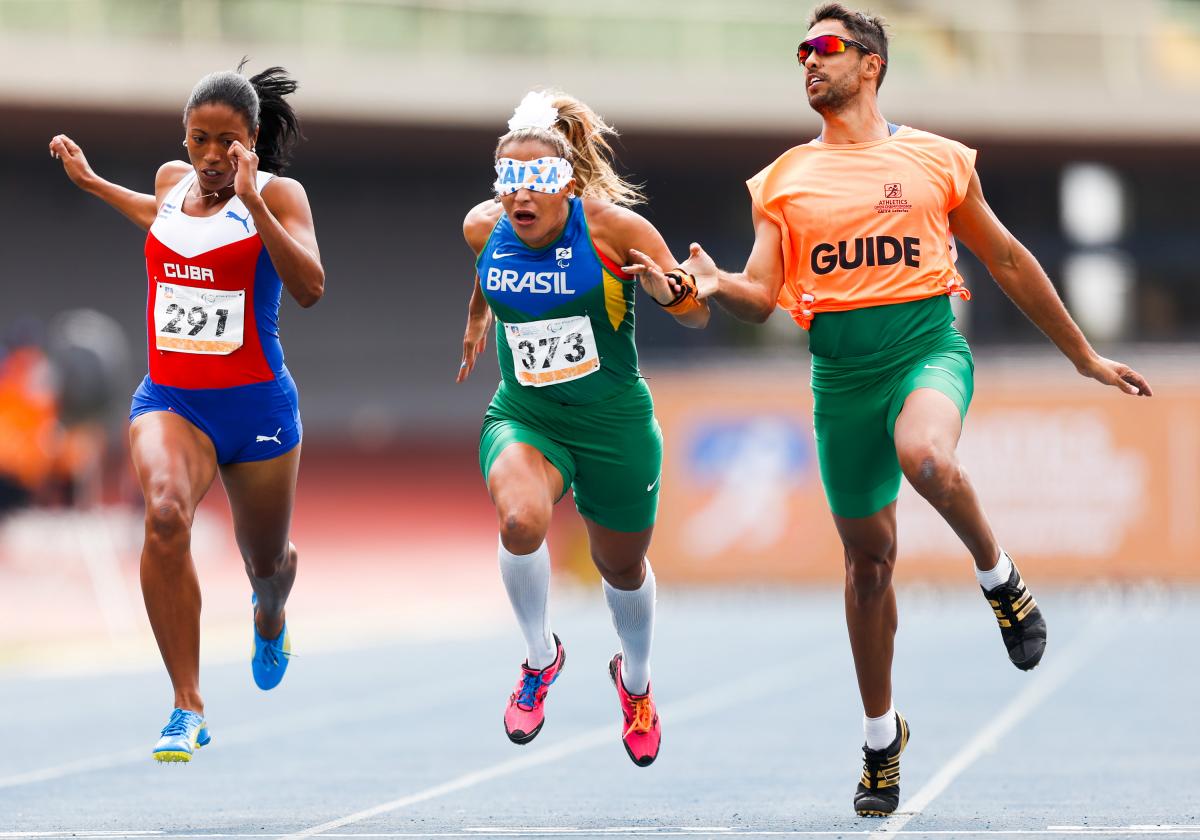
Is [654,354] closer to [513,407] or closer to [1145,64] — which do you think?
[1145,64]

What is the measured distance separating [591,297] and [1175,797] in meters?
3.11

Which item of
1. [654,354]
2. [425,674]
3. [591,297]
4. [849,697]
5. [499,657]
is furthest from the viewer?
[654,354]

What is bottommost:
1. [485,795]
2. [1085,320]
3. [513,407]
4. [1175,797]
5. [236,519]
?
[1085,320]

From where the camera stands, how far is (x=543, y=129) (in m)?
6.99

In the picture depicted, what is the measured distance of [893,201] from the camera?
682cm

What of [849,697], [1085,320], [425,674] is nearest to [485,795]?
[849,697]

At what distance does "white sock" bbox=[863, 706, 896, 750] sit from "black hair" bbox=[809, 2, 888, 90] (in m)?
2.39

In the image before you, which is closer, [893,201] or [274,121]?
[893,201]

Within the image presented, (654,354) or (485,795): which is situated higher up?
(485,795)

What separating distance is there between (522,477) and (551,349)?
0.48 meters

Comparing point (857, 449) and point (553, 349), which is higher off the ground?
point (553, 349)

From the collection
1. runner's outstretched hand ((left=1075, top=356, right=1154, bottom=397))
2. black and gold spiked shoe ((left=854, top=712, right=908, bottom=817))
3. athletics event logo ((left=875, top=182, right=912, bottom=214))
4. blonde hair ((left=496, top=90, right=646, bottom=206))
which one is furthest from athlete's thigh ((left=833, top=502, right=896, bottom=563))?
blonde hair ((left=496, top=90, right=646, bottom=206))

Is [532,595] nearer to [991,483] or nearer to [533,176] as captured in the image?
[533,176]

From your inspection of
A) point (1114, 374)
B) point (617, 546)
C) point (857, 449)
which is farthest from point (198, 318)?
point (1114, 374)
